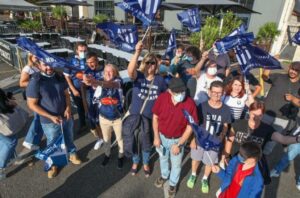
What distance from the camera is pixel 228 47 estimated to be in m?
3.85

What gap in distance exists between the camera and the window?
24.1 meters

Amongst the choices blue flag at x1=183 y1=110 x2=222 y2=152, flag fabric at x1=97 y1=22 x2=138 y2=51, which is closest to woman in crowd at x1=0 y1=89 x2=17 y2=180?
flag fabric at x1=97 y1=22 x2=138 y2=51

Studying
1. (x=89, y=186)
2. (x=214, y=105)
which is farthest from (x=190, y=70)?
(x=89, y=186)

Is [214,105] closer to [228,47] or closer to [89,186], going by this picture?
[228,47]

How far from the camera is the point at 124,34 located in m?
4.40

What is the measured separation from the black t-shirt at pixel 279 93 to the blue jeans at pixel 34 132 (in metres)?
4.10

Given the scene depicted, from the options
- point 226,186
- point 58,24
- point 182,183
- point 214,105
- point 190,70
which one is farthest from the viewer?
point 58,24

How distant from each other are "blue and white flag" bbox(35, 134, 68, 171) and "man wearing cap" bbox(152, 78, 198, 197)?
4.90 ft

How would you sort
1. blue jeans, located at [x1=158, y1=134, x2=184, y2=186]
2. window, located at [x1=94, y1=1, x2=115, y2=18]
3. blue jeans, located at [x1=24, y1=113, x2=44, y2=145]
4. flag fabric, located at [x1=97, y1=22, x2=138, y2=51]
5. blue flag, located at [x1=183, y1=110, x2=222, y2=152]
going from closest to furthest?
blue flag, located at [x1=183, y1=110, x2=222, y2=152]
blue jeans, located at [x1=158, y1=134, x2=184, y2=186]
blue jeans, located at [x1=24, y1=113, x2=44, y2=145]
flag fabric, located at [x1=97, y1=22, x2=138, y2=51]
window, located at [x1=94, y1=1, x2=115, y2=18]

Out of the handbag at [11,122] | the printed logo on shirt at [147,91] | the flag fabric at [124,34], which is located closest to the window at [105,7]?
the flag fabric at [124,34]

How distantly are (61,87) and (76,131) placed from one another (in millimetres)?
2027

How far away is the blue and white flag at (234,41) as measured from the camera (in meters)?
3.64

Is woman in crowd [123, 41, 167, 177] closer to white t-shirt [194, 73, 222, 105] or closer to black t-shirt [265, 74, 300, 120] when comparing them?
white t-shirt [194, 73, 222, 105]

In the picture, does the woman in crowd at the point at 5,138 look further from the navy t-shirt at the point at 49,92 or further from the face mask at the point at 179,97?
the face mask at the point at 179,97
